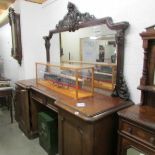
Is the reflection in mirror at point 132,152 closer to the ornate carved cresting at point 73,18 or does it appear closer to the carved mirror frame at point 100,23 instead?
the carved mirror frame at point 100,23

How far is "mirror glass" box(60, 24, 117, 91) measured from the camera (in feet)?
6.23

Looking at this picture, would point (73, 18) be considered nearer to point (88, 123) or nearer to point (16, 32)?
point (16, 32)

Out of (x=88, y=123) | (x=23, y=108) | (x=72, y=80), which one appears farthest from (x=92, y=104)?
(x=23, y=108)

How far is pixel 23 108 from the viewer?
105 inches

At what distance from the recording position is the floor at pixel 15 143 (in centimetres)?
236

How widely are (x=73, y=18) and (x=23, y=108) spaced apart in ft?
5.29

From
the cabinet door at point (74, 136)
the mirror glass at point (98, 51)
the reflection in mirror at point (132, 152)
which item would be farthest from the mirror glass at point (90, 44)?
the reflection in mirror at point (132, 152)

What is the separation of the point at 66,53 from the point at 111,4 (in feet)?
3.39

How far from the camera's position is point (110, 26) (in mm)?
1819

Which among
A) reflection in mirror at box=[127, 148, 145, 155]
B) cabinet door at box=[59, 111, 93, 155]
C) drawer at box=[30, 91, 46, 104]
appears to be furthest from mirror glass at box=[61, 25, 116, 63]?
reflection in mirror at box=[127, 148, 145, 155]

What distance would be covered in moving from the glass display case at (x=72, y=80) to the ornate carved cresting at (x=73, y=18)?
62cm

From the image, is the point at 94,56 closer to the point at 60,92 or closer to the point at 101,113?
the point at 60,92

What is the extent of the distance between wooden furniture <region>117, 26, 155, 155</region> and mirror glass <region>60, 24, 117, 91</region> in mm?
412

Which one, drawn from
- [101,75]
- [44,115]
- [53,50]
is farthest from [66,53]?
[44,115]
